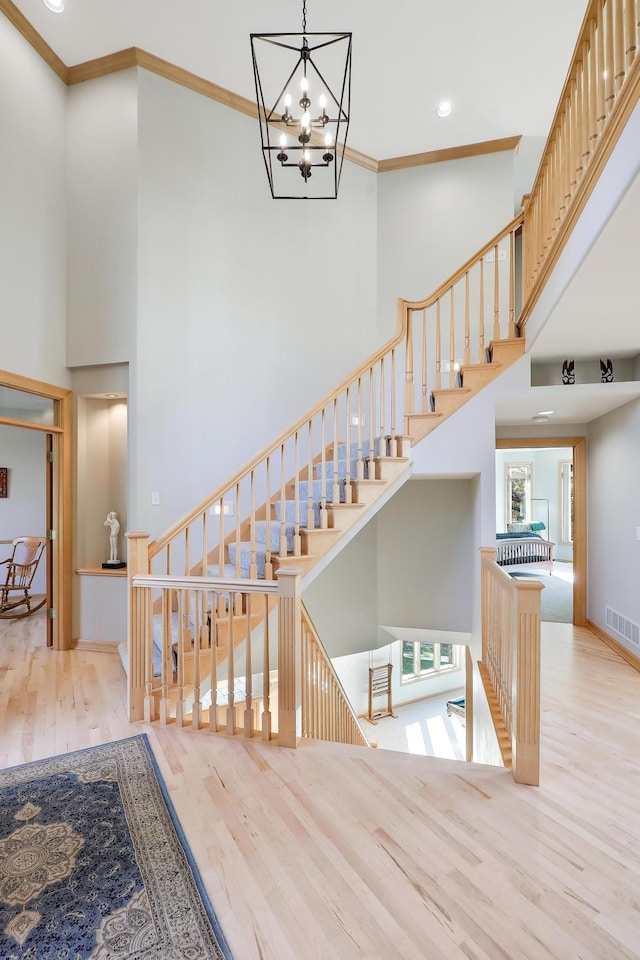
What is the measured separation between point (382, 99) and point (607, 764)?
5600 mm

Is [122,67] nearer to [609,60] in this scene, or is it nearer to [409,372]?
[409,372]

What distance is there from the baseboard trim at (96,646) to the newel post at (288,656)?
7.52ft

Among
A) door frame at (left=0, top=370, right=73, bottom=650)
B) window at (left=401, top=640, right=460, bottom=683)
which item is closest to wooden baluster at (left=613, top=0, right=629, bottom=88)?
door frame at (left=0, top=370, right=73, bottom=650)

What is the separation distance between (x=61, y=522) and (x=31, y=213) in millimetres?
2579

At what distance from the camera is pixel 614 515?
4559 mm

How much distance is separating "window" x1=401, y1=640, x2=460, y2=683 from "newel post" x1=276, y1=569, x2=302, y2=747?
513 cm

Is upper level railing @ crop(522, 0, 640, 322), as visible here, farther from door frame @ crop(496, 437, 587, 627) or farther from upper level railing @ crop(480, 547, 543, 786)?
door frame @ crop(496, 437, 587, 627)

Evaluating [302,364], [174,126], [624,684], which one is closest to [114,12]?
[174,126]

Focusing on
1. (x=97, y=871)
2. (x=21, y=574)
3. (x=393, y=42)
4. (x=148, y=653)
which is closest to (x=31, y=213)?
(x=393, y=42)

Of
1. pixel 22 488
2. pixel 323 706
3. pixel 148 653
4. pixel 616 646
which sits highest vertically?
pixel 22 488

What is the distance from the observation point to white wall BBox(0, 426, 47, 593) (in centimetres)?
657

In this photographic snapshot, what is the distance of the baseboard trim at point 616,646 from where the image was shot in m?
4.05

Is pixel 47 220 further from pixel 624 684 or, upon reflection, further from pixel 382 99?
pixel 624 684

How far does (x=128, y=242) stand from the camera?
409cm
